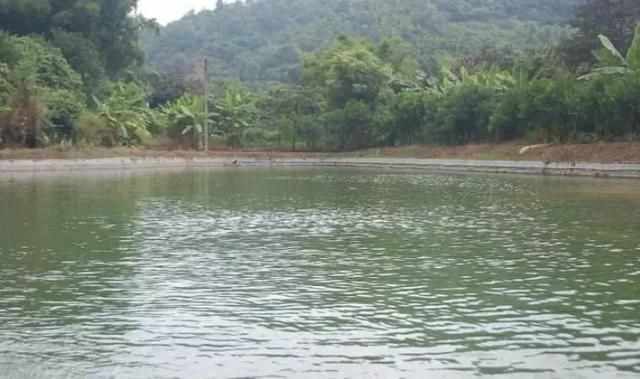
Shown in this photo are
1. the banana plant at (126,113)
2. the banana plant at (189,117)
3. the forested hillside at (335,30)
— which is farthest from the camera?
the forested hillside at (335,30)

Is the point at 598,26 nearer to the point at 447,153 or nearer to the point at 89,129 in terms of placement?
the point at 447,153

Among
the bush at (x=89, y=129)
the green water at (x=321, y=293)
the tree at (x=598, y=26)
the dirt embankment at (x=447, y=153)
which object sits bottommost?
the green water at (x=321, y=293)

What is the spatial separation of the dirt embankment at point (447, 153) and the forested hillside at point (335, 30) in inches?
1039

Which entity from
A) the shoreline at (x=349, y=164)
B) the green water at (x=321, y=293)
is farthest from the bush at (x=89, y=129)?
the green water at (x=321, y=293)

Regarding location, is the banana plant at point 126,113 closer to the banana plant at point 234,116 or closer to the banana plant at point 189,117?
the banana plant at point 189,117

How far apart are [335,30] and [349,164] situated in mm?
58458

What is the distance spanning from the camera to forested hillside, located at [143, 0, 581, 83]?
91.5 meters

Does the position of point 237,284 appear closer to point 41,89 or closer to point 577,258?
point 577,258

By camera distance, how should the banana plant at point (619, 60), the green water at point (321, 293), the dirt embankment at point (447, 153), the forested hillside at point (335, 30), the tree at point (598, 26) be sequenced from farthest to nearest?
the forested hillside at point (335, 30), the tree at point (598, 26), the dirt embankment at point (447, 153), the banana plant at point (619, 60), the green water at point (321, 293)

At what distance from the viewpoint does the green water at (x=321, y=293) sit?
7395 millimetres

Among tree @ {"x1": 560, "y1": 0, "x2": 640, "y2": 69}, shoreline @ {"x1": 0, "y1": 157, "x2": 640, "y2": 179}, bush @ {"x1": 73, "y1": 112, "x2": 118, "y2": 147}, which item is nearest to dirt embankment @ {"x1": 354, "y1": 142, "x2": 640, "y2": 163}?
shoreline @ {"x1": 0, "y1": 157, "x2": 640, "y2": 179}

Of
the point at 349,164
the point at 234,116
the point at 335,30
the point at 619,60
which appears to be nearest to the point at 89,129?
the point at 234,116

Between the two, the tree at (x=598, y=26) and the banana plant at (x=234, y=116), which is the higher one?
the tree at (x=598, y=26)

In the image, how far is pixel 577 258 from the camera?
12.8 meters
